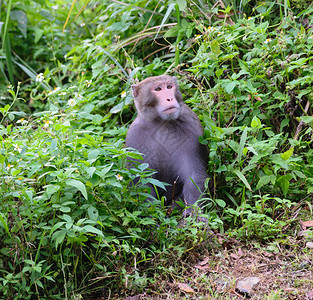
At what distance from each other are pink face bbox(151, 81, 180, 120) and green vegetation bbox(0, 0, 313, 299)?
1.00 feet

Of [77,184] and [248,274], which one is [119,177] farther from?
[248,274]

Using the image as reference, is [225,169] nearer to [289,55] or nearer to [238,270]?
[238,270]

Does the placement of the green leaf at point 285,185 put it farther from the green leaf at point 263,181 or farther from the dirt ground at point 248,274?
the dirt ground at point 248,274

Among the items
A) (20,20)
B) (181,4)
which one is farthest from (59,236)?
(20,20)

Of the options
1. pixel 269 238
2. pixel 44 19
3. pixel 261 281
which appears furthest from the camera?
pixel 44 19

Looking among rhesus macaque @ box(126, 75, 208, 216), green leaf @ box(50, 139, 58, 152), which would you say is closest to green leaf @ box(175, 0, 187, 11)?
rhesus macaque @ box(126, 75, 208, 216)

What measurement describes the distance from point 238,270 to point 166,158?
3.92 feet

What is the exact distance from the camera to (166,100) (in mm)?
4090

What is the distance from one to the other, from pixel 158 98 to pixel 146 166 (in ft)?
2.72

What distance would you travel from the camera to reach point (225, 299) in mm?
3088

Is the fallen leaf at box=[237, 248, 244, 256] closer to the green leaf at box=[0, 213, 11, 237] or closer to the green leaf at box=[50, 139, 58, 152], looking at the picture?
the green leaf at box=[50, 139, 58, 152]

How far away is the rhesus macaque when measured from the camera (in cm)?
421

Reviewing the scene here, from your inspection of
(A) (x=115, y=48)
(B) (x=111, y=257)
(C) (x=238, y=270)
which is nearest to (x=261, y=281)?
(C) (x=238, y=270)

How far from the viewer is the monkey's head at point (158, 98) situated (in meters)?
4.07
